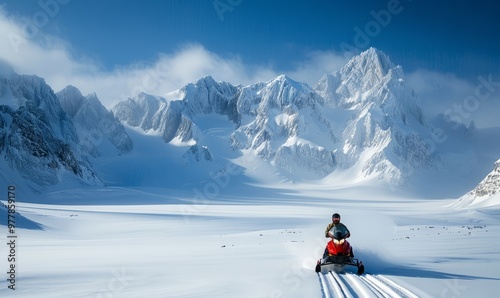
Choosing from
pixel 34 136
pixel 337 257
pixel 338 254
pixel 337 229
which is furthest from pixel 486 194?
pixel 34 136

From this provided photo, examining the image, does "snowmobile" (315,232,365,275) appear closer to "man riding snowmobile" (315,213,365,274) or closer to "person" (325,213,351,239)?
"man riding snowmobile" (315,213,365,274)

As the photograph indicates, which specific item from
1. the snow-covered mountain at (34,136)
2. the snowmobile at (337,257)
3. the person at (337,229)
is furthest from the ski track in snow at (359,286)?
the snow-covered mountain at (34,136)

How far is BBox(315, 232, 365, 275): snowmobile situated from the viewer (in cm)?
1242

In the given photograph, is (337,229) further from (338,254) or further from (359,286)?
(359,286)

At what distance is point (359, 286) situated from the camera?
9.93 meters

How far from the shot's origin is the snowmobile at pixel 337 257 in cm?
1242

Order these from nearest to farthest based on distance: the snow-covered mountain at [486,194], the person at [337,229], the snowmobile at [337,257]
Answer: the snowmobile at [337,257] < the person at [337,229] < the snow-covered mountain at [486,194]

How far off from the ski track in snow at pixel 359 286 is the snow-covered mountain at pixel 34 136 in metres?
109

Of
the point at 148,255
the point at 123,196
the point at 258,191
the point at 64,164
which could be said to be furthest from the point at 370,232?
the point at 258,191

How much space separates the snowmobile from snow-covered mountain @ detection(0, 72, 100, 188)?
107450 mm

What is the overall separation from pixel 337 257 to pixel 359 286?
2.65m

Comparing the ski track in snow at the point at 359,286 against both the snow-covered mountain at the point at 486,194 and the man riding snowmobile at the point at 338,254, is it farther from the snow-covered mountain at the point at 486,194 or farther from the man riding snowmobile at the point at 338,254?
the snow-covered mountain at the point at 486,194

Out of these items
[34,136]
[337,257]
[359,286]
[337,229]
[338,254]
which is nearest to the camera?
[359,286]

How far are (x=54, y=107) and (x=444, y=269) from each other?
17749 cm
